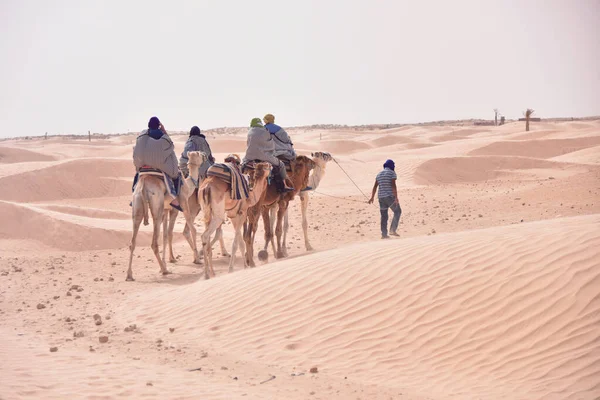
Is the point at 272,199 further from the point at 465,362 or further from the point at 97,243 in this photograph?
the point at 465,362

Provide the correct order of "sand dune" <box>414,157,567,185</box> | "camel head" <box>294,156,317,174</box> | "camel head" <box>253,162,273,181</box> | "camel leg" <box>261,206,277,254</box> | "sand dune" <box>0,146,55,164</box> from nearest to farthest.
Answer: "camel head" <box>253,162,273,181</box> → "camel leg" <box>261,206,277,254</box> → "camel head" <box>294,156,317,174</box> → "sand dune" <box>414,157,567,185</box> → "sand dune" <box>0,146,55,164</box>

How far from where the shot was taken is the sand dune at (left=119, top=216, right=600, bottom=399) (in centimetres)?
661

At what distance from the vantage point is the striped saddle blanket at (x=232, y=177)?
11.9 m

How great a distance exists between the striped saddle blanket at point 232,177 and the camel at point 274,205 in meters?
0.86

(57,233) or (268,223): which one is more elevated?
(268,223)

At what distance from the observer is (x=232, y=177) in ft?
39.4

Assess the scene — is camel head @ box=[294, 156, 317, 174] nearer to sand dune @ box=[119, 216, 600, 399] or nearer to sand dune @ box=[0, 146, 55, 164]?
sand dune @ box=[119, 216, 600, 399]

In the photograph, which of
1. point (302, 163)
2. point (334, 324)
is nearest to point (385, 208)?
point (302, 163)

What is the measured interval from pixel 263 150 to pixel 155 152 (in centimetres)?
195

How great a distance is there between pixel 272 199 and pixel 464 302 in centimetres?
614

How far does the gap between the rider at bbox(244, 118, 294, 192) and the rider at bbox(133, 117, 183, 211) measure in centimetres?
138

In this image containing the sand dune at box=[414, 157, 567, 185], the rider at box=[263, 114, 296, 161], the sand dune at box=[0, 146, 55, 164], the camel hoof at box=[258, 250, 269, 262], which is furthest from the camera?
the sand dune at box=[0, 146, 55, 164]

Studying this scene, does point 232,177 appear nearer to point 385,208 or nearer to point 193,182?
point 193,182

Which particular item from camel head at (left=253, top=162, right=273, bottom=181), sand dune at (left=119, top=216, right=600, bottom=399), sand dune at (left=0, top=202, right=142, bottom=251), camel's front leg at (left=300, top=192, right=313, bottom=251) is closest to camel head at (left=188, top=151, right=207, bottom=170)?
camel head at (left=253, top=162, right=273, bottom=181)
